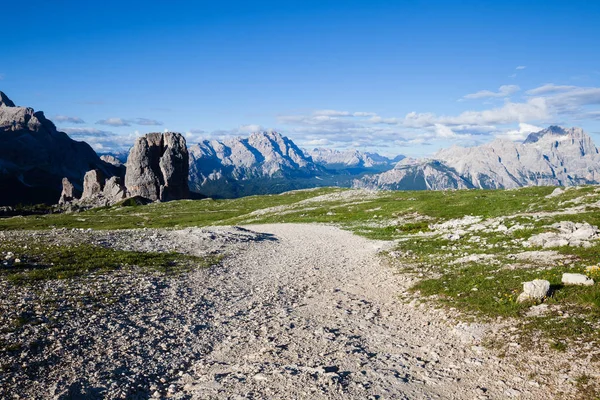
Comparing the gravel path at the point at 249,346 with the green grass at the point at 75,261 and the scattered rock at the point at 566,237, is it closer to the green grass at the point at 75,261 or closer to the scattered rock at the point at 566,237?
the green grass at the point at 75,261

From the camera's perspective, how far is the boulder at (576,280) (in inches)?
597

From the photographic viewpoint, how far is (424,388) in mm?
10422

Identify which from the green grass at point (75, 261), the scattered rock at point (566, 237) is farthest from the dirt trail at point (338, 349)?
the scattered rock at point (566, 237)

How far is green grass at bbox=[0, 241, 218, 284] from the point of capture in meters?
20.5

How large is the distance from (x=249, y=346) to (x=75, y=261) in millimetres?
17021

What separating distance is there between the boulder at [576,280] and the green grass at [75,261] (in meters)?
22.1

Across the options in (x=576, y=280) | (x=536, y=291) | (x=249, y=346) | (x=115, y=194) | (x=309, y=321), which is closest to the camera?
(x=249, y=346)

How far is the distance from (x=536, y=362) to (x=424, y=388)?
3.64m

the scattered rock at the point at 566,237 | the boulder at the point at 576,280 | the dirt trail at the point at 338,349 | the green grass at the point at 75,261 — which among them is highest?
the green grass at the point at 75,261

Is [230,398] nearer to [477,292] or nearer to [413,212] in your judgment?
[477,292]

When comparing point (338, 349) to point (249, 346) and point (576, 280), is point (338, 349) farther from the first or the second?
point (576, 280)

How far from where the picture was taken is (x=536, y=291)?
1486 centimetres

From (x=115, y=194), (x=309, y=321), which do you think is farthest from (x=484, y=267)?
(x=115, y=194)

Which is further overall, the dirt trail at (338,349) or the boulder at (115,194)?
the boulder at (115,194)
